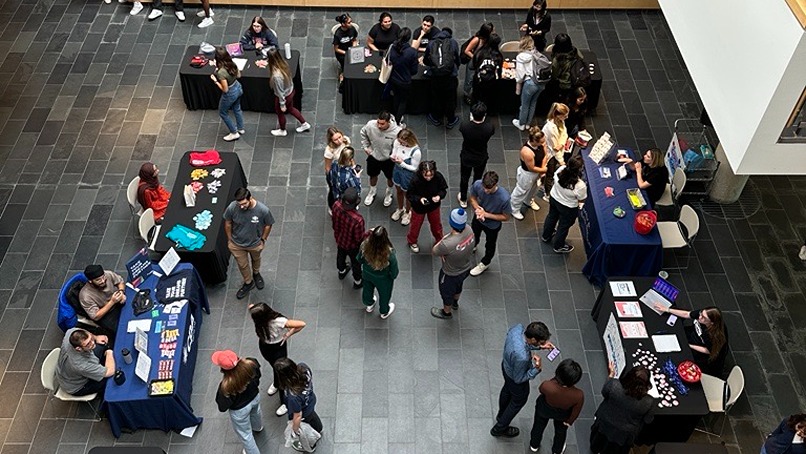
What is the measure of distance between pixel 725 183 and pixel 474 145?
3.51 meters

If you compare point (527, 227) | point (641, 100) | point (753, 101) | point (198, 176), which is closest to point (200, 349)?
point (198, 176)

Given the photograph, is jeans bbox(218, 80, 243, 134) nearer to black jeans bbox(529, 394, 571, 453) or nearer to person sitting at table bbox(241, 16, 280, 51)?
person sitting at table bbox(241, 16, 280, 51)

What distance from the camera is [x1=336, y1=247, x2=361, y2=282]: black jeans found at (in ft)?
25.0

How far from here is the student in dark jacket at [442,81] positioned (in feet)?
31.0

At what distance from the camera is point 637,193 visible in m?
8.15

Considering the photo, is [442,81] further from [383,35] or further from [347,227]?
[347,227]

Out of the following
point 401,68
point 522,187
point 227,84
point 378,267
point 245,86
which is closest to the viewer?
point 378,267

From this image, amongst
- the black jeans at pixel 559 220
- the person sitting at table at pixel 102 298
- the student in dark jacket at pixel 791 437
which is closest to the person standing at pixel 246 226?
the person sitting at table at pixel 102 298

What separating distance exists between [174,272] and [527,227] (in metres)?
4.38

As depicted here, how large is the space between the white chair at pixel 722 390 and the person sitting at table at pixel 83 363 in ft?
18.7

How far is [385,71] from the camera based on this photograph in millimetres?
9609

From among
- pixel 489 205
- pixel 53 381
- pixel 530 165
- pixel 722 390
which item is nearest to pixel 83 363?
pixel 53 381

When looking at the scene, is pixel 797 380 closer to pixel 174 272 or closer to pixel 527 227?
pixel 527 227

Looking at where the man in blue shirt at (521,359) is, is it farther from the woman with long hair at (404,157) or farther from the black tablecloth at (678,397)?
the woman with long hair at (404,157)
